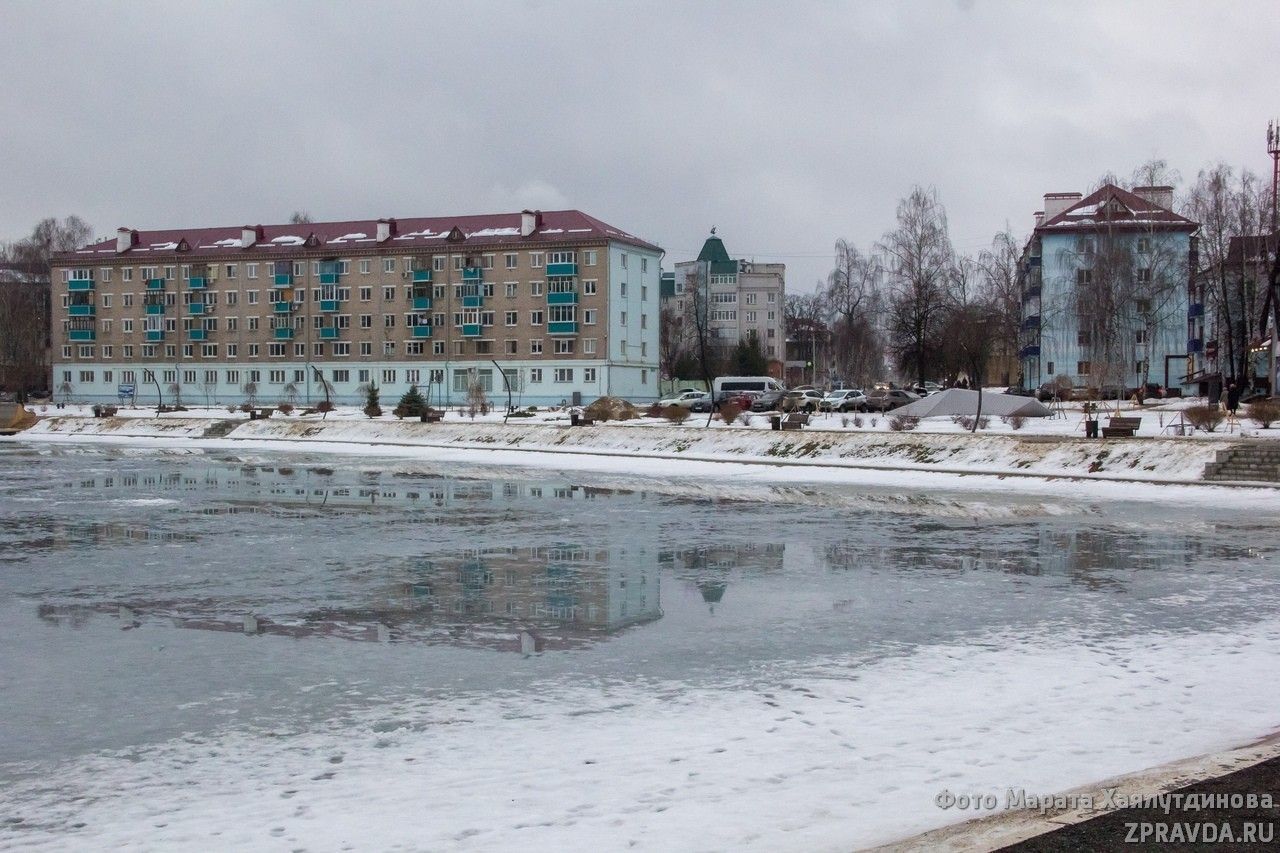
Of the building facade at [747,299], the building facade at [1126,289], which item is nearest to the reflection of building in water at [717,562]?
the building facade at [1126,289]

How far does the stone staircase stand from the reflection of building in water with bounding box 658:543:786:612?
16557 mm

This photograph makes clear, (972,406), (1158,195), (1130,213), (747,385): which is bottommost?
(972,406)

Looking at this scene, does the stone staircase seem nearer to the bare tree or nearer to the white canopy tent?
the white canopy tent

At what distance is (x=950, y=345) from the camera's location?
294 feet

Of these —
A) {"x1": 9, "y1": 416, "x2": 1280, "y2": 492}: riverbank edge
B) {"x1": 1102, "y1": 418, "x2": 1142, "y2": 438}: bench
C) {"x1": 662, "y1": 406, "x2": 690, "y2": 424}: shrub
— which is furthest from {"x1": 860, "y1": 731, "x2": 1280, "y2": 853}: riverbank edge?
{"x1": 662, "y1": 406, "x2": 690, "y2": 424}: shrub

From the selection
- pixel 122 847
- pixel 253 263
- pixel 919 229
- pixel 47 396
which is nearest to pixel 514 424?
pixel 919 229

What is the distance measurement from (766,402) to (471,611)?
59.1 m

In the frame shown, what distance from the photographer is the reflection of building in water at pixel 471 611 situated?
38.0ft

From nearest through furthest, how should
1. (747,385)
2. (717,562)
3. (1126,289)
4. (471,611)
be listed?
1. (471,611)
2. (717,562)
3. (1126,289)
4. (747,385)

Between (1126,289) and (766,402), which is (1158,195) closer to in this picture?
(1126,289)

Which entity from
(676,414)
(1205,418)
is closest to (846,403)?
(676,414)

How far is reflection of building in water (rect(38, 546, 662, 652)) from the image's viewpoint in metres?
11.6

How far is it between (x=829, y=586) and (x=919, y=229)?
6572 cm

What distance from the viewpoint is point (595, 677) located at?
9.86 meters
